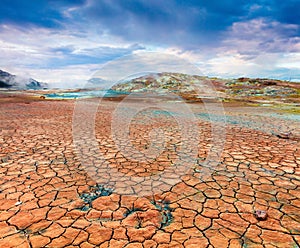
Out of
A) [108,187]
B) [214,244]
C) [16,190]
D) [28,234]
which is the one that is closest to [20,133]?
[16,190]

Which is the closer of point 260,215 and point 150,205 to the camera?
point 260,215

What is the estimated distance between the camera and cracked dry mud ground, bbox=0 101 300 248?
2.77m

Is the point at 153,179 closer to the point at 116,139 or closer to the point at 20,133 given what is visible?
the point at 116,139

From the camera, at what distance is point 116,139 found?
7.32m

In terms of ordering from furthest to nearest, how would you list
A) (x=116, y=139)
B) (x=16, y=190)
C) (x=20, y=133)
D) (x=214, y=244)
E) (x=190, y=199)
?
(x=20, y=133) < (x=116, y=139) < (x=16, y=190) < (x=190, y=199) < (x=214, y=244)

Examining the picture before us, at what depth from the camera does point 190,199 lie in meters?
3.64

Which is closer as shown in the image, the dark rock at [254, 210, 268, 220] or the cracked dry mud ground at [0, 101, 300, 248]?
the cracked dry mud ground at [0, 101, 300, 248]

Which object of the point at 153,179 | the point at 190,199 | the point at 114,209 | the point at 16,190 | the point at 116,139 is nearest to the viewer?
the point at 114,209

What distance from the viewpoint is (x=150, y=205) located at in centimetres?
349

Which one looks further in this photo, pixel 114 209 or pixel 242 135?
pixel 242 135

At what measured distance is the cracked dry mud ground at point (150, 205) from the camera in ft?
9.09

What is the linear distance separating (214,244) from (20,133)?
300 inches

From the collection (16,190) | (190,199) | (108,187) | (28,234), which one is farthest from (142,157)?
(28,234)

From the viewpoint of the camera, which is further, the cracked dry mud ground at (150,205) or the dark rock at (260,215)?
the dark rock at (260,215)
